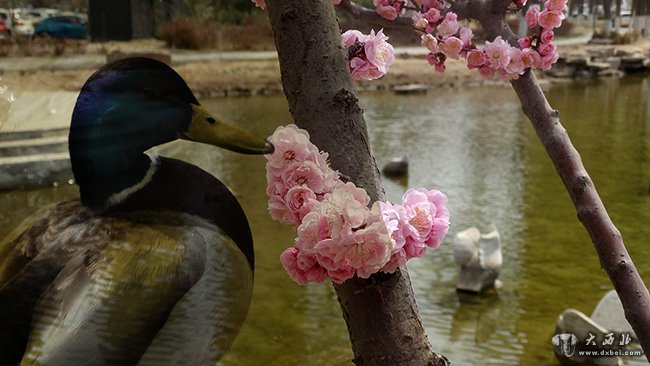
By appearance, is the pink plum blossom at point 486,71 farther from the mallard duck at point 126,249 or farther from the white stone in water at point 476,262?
the white stone in water at point 476,262

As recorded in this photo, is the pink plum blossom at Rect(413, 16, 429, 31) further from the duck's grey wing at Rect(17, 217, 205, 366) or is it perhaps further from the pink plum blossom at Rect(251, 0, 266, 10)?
the duck's grey wing at Rect(17, 217, 205, 366)

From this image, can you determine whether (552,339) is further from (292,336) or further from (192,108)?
(192,108)

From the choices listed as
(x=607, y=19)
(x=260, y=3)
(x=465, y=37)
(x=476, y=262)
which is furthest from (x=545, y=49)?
(x=607, y=19)

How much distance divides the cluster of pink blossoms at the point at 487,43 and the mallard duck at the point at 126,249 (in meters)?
0.76

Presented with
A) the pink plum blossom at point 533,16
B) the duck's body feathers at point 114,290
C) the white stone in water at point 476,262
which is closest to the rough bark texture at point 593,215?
the pink plum blossom at point 533,16

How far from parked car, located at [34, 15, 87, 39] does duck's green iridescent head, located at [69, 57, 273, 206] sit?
5.6 inches

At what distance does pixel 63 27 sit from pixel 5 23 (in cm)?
7

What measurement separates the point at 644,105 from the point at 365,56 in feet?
18.9

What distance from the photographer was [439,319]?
247cm

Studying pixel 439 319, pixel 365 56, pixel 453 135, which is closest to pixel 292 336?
pixel 439 319

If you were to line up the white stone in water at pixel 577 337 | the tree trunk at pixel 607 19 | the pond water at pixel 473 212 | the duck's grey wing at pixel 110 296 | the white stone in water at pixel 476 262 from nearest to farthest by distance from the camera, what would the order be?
the duck's grey wing at pixel 110 296 < the pond water at pixel 473 212 < the white stone in water at pixel 577 337 < the white stone in water at pixel 476 262 < the tree trunk at pixel 607 19

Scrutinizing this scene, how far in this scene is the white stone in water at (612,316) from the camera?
2166 mm

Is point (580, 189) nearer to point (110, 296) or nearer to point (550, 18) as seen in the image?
point (550, 18)

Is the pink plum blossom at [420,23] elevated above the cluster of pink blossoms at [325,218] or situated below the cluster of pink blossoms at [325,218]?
above
